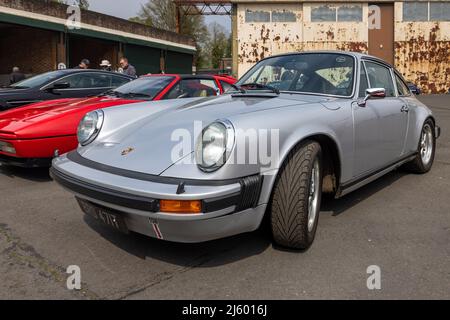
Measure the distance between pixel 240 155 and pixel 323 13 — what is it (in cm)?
2338

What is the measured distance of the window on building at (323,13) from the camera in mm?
23234

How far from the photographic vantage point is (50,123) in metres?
4.26

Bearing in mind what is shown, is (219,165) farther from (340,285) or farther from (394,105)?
(394,105)

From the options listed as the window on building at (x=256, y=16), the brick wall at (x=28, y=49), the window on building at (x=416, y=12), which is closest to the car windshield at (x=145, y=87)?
the brick wall at (x=28, y=49)

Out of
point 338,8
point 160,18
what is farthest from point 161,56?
point 160,18

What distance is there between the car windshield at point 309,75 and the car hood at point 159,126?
23 centimetres

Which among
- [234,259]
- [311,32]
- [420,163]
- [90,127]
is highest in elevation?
[311,32]

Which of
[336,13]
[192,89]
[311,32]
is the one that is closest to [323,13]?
[336,13]

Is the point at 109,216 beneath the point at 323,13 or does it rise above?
beneath

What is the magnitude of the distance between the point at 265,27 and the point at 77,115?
2041 cm

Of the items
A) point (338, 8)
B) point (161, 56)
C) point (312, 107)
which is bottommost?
point (312, 107)

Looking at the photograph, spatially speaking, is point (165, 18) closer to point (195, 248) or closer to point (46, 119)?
point (46, 119)

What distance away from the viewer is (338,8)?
76.7 ft

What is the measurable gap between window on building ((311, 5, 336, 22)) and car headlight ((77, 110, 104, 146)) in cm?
2238
